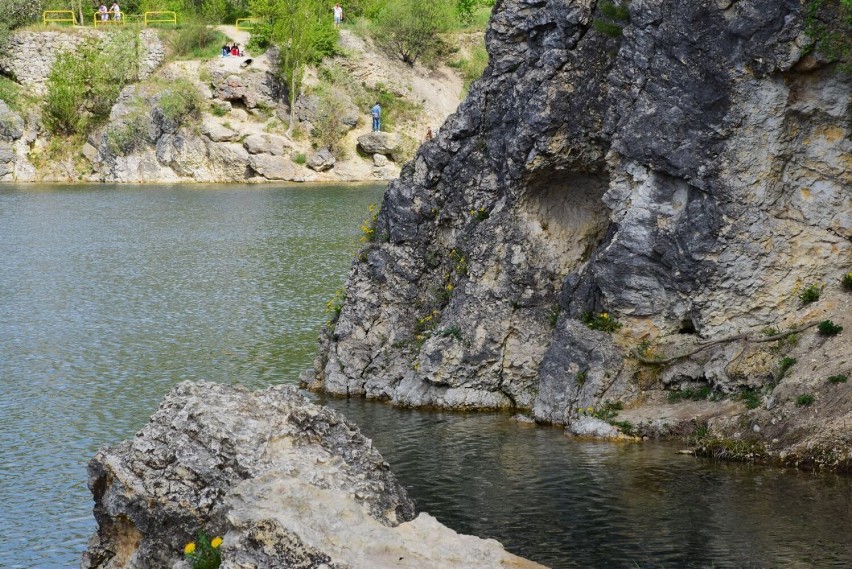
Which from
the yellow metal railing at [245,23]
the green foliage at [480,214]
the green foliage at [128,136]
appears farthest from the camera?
the yellow metal railing at [245,23]

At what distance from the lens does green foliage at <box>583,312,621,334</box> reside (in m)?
27.7

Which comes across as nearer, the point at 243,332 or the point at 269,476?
the point at 269,476

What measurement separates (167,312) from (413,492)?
2019 cm

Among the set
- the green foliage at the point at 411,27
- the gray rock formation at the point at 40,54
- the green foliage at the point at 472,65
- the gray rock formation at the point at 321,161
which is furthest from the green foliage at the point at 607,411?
the gray rock formation at the point at 40,54

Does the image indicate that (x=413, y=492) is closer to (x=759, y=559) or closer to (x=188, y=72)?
(x=759, y=559)

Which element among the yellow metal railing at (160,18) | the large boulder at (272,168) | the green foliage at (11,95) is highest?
the yellow metal railing at (160,18)

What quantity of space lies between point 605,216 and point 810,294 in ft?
20.0

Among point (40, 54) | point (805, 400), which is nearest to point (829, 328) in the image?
point (805, 400)

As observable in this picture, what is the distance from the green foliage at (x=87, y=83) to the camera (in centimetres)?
9762

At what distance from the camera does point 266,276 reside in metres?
46.5

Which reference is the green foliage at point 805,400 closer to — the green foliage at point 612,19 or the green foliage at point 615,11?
the green foliage at point 612,19

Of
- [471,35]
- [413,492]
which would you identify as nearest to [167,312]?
[413,492]

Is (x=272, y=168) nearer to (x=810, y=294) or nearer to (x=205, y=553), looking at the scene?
(x=810, y=294)

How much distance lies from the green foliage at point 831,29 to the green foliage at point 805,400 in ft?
23.0
